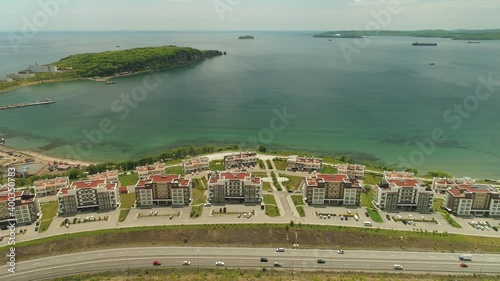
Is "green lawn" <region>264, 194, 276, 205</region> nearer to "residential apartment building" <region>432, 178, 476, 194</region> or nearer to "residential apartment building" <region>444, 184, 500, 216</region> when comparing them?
"residential apartment building" <region>444, 184, 500, 216</region>

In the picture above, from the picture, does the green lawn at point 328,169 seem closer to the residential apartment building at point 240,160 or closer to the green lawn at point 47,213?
the residential apartment building at point 240,160

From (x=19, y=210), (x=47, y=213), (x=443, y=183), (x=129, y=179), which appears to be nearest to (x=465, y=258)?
(x=443, y=183)

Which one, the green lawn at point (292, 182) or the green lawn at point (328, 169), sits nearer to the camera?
the green lawn at point (292, 182)

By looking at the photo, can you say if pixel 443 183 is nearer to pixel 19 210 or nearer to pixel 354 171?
pixel 354 171

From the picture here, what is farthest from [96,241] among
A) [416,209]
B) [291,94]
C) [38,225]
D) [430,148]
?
[291,94]

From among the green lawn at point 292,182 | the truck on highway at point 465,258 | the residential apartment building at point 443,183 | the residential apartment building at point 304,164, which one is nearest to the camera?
the truck on highway at point 465,258

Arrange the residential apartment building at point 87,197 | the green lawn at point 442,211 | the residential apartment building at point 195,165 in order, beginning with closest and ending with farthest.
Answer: the green lawn at point 442,211 → the residential apartment building at point 87,197 → the residential apartment building at point 195,165

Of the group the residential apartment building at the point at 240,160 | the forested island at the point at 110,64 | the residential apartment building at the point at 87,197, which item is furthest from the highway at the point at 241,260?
the forested island at the point at 110,64
